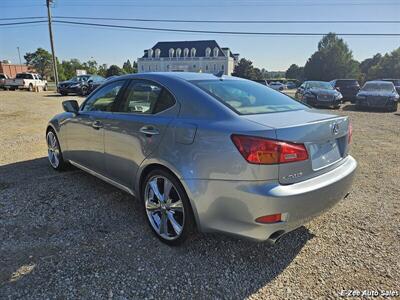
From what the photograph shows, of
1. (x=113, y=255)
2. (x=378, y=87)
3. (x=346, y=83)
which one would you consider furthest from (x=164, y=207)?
(x=346, y=83)

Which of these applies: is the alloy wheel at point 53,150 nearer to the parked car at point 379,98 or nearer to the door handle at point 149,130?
the door handle at point 149,130

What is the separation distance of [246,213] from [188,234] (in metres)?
0.68

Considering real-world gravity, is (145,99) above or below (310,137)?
above

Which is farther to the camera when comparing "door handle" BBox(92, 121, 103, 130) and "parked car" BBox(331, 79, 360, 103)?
"parked car" BBox(331, 79, 360, 103)

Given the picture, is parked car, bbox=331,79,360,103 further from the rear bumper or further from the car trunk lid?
the rear bumper

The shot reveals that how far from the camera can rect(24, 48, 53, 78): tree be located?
224ft

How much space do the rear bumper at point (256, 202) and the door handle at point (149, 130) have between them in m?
0.60

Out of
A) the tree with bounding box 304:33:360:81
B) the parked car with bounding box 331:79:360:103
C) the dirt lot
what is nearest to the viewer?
the dirt lot

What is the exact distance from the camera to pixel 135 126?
2.96m

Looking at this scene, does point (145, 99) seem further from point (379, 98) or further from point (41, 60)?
point (41, 60)

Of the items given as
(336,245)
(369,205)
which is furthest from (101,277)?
(369,205)

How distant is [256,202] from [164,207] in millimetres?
1021

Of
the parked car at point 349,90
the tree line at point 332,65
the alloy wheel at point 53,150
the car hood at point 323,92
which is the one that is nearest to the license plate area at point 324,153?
the alloy wheel at point 53,150

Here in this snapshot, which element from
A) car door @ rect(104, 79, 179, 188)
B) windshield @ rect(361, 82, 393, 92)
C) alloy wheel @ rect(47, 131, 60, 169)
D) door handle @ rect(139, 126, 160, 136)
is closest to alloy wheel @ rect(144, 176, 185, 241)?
car door @ rect(104, 79, 179, 188)
